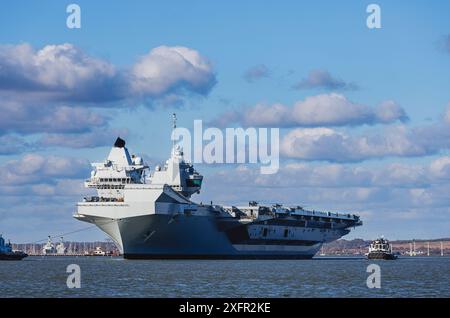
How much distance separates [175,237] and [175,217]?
138 inches

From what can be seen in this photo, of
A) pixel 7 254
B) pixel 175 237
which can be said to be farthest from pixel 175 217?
pixel 7 254

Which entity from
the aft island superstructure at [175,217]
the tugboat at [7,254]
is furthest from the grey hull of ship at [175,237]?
the tugboat at [7,254]

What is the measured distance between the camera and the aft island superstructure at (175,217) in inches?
4240

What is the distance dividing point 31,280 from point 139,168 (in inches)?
1783

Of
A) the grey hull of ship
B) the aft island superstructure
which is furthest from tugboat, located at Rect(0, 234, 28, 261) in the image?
the grey hull of ship

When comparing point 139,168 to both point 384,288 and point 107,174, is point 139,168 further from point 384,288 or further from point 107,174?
point 384,288

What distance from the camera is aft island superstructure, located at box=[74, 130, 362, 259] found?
353 ft

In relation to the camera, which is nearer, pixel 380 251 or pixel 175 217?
pixel 175 217

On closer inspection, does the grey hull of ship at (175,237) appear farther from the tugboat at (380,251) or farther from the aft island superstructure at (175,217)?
Result: the tugboat at (380,251)

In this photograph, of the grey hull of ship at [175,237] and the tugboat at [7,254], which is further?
the tugboat at [7,254]

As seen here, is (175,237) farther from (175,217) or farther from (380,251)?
(380,251)

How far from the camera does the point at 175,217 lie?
110312 millimetres

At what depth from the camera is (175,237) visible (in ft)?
370

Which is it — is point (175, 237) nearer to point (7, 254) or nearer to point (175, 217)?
point (175, 217)
